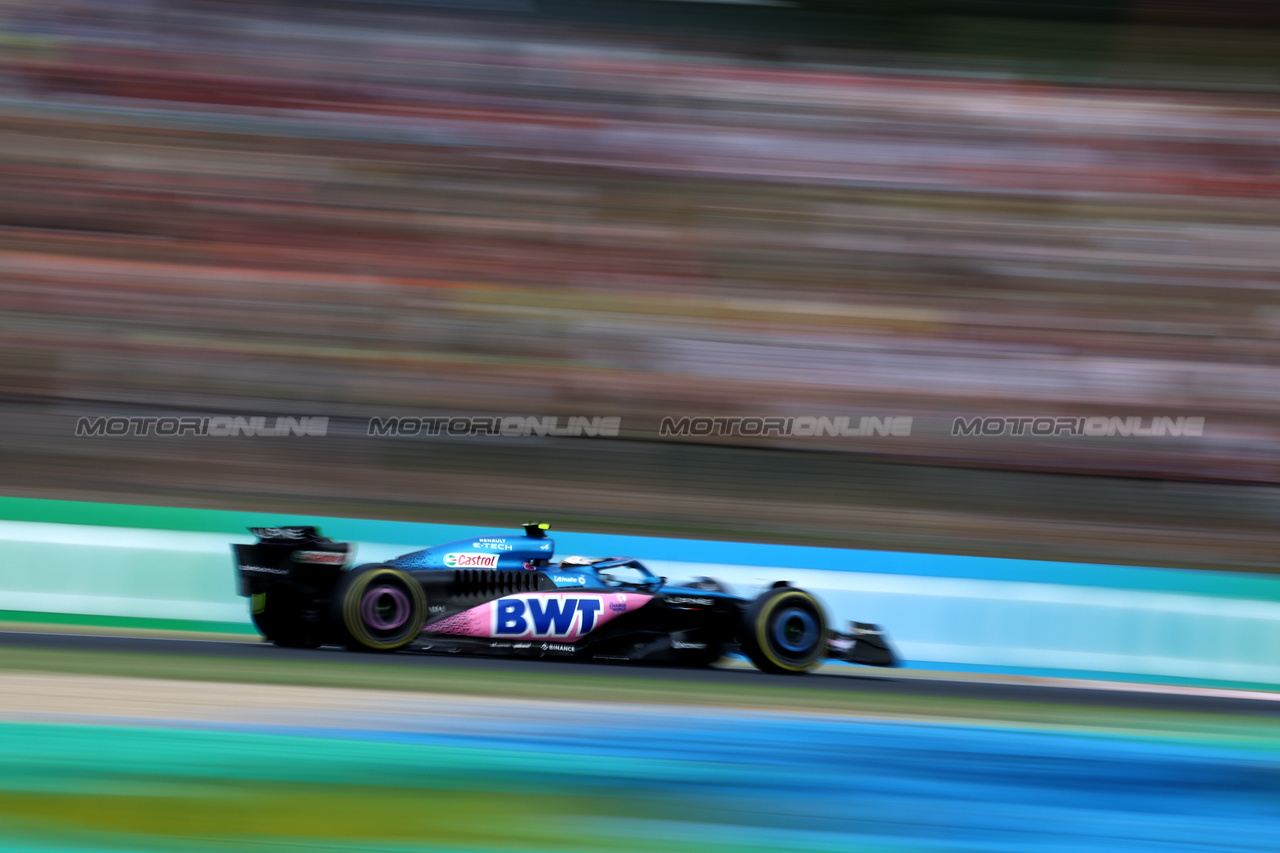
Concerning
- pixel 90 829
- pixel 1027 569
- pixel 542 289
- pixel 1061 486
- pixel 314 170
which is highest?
pixel 314 170

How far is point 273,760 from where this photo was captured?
118 inches

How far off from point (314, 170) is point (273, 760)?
7.51 m

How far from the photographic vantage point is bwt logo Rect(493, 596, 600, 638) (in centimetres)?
540

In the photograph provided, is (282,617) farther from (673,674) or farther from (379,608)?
(673,674)

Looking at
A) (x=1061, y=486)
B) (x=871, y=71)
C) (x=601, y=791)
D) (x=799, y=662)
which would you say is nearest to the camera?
(x=601, y=791)

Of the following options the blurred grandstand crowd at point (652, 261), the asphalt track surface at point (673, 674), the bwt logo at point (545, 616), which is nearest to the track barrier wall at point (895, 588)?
the asphalt track surface at point (673, 674)

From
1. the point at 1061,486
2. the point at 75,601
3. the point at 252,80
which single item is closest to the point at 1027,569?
the point at 1061,486

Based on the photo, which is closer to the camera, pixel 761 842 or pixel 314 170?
pixel 761 842

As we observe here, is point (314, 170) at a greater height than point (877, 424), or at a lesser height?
greater

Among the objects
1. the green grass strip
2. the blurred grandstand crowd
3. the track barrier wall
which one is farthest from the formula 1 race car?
the blurred grandstand crowd

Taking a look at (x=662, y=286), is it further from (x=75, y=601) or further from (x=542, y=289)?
(x=75, y=601)

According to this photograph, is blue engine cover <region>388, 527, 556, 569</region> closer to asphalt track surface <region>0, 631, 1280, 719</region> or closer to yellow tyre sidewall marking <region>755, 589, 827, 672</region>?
asphalt track surface <region>0, 631, 1280, 719</region>

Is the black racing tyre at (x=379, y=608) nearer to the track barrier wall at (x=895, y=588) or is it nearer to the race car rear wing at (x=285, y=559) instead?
the race car rear wing at (x=285, y=559)

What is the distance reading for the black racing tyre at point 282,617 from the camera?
5.26 meters
